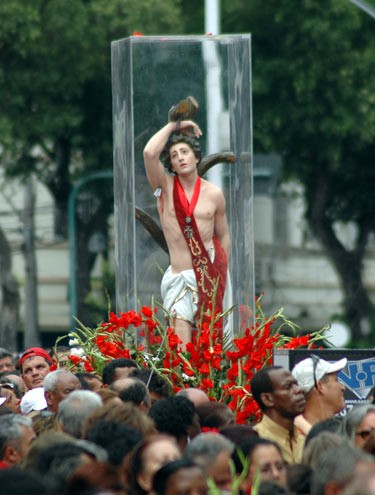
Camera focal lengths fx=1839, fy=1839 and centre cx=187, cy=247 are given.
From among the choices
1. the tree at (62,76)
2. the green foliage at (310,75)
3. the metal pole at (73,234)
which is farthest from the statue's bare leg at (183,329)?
the metal pole at (73,234)

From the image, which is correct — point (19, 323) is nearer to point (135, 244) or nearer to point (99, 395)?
point (135, 244)

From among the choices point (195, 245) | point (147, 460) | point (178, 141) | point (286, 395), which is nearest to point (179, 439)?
point (286, 395)

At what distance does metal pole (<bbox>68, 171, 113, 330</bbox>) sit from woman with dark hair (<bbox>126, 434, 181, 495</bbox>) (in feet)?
72.5

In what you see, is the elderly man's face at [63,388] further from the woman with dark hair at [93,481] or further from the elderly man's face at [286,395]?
the woman with dark hair at [93,481]

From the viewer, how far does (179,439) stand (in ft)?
32.2

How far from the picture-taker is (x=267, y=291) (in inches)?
1291

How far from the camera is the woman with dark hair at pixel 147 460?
27.1ft

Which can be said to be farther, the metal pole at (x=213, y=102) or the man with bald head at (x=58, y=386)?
the metal pole at (x=213, y=102)

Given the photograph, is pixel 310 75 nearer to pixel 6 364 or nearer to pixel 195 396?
pixel 6 364

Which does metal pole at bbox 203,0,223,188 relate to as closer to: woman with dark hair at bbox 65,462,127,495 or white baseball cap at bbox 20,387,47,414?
white baseball cap at bbox 20,387,47,414

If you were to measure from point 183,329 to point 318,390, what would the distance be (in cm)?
295

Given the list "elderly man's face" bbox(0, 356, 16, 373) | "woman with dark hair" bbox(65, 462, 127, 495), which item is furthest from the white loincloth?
"woman with dark hair" bbox(65, 462, 127, 495)

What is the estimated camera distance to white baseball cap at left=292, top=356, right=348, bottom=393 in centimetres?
1075

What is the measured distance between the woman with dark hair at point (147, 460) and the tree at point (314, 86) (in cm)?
2067
